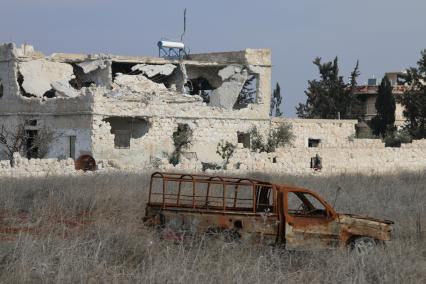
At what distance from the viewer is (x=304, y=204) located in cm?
1236

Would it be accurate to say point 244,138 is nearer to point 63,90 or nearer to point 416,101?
point 63,90

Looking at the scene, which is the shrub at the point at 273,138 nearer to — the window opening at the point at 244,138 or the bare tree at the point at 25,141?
the window opening at the point at 244,138

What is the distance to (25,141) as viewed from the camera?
33625 mm

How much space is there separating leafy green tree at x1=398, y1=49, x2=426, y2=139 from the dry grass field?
3252 centimetres

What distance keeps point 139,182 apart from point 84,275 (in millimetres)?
11441

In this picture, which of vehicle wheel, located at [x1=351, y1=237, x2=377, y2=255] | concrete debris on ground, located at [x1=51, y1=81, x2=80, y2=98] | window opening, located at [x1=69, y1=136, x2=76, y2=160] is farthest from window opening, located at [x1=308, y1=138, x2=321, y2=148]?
vehicle wheel, located at [x1=351, y1=237, x2=377, y2=255]

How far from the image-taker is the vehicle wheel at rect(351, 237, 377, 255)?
10.9 metres

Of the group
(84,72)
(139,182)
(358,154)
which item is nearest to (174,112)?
(84,72)

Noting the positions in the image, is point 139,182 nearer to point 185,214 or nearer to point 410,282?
point 185,214

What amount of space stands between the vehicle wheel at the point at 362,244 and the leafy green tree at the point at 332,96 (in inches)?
1603

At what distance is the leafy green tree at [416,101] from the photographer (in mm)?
45750

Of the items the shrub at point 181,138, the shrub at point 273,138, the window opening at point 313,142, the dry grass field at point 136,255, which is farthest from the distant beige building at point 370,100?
the dry grass field at point 136,255

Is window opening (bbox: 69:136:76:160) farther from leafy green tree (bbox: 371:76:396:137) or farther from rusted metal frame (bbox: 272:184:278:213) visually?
leafy green tree (bbox: 371:76:396:137)

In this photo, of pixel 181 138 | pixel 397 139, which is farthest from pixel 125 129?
pixel 397 139
